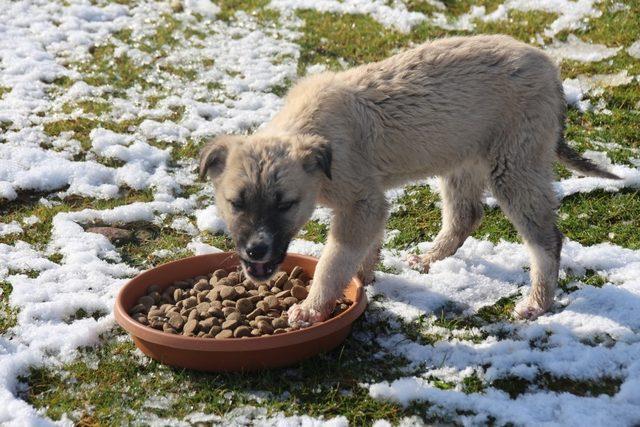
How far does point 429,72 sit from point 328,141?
1.15 metres

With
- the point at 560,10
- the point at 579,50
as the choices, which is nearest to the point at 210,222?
the point at 579,50

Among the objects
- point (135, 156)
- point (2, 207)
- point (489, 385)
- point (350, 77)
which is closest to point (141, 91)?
point (135, 156)

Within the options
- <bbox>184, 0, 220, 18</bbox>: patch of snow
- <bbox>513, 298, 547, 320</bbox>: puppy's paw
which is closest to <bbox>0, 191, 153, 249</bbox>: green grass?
<bbox>513, 298, 547, 320</bbox>: puppy's paw

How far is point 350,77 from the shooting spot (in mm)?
5746

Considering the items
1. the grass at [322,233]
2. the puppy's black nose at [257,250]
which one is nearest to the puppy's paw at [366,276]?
the grass at [322,233]

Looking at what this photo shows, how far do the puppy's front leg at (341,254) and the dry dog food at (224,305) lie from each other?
0.17m

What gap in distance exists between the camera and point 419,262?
639 cm

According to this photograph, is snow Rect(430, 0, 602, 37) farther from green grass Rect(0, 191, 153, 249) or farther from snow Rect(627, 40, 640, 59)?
green grass Rect(0, 191, 153, 249)

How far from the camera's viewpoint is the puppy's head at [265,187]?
471 cm

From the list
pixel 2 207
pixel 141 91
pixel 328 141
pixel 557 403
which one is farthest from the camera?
pixel 141 91

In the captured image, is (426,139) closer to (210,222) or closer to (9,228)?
(210,222)

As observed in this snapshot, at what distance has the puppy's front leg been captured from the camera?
16.9 feet

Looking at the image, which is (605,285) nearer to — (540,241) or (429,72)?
(540,241)

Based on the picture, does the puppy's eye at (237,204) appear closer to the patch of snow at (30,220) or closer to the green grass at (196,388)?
the green grass at (196,388)
